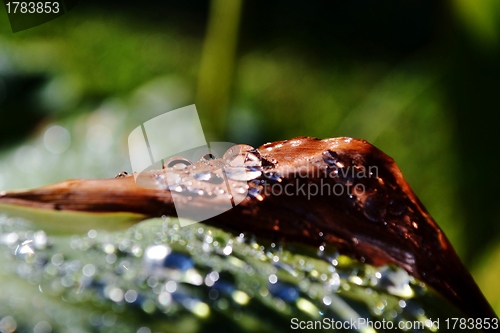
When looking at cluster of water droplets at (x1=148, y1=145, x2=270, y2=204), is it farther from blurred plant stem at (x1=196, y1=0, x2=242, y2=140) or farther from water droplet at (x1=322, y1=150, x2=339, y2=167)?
blurred plant stem at (x1=196, y1=0, x2=242, y2=140)

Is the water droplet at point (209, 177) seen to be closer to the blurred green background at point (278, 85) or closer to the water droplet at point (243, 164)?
the water droplet at point (243, 164)

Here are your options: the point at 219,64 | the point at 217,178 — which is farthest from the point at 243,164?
the point at 219,64

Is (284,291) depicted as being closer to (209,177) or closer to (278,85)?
(209,177)

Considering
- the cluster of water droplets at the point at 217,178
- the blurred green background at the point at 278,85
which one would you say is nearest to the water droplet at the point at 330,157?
the cluster of water droplets at the point at 217,178

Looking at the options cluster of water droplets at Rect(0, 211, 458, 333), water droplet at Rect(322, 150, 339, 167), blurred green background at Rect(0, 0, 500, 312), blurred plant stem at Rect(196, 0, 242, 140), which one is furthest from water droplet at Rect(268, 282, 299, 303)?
blurred plant stem at Rect(196, 0, 242, 140)

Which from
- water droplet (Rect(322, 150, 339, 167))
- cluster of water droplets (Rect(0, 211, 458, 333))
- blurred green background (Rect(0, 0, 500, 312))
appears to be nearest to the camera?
cluster of water droplets (Rect(0, 211, 458, 333))

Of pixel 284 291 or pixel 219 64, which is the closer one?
pixel 284 291
